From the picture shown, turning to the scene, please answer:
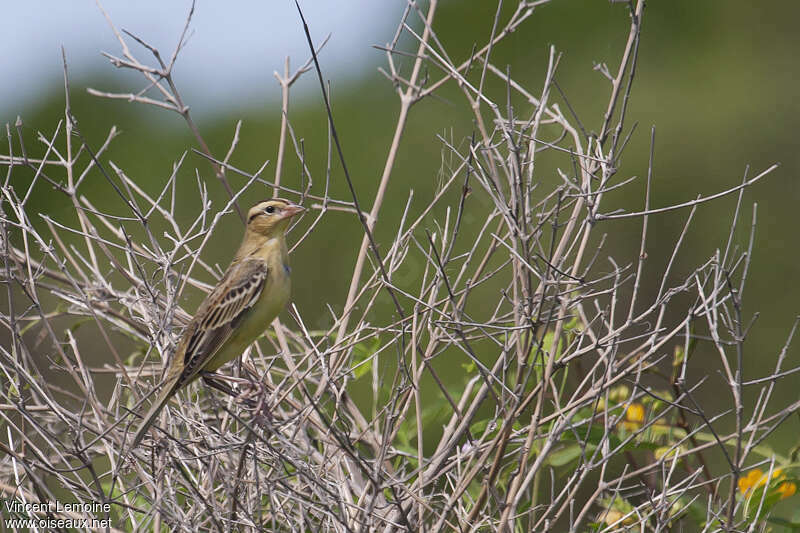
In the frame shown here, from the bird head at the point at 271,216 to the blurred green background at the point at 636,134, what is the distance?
366 cm

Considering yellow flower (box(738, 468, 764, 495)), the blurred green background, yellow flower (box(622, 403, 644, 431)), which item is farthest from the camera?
the blurred green background

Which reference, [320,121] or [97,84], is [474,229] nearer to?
[320,121]

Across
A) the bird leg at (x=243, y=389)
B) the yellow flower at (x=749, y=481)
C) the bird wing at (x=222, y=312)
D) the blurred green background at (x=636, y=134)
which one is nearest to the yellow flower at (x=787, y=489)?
the yellow flower at (x=749, y=481)

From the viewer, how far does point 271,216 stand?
4508 millimetres

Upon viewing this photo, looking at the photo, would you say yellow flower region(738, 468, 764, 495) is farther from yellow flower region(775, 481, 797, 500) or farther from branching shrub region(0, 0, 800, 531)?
yellow flower region(775, 481, 797, 500)

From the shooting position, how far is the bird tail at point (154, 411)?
336cm

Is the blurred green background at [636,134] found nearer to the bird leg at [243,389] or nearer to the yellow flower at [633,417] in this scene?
the yellow flower at [633,417]

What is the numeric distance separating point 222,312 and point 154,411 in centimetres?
76

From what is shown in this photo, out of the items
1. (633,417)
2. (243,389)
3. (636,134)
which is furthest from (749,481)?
(636,134)

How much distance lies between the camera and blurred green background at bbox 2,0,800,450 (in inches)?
344

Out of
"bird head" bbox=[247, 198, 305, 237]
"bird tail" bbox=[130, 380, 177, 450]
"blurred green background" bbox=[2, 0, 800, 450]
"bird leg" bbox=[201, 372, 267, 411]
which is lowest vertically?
"blurred green background" bbox=[2, 0, 800, 450]

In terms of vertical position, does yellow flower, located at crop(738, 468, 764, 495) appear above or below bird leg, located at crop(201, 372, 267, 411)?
below

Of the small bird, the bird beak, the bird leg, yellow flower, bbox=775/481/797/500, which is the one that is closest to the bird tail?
the small bird

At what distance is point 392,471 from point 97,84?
8355 millimetres
